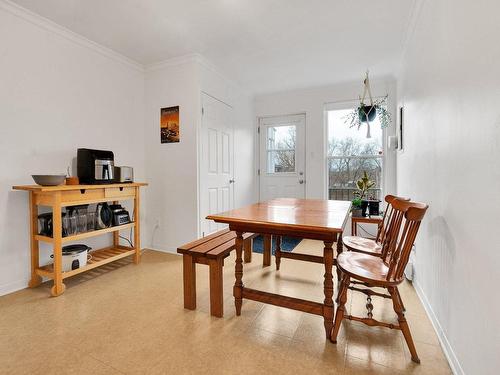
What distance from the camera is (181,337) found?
167 centimetres

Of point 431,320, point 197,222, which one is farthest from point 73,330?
point 431,320

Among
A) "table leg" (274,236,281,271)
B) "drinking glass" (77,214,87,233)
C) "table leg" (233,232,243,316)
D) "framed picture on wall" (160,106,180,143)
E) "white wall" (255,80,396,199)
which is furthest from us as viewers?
"white wall" (255,80,396,199)

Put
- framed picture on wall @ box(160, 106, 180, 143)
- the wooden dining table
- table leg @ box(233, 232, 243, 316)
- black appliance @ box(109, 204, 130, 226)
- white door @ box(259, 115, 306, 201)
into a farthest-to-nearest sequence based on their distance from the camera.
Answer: white door @ box(259, 115, 306, 201) → framed picture on wall @ box(160, 106, 180, 143) → black appliance @ box(109, 204, 130, 226) → table leg @ box(233, 232, 243, 316) → the wooden dining table

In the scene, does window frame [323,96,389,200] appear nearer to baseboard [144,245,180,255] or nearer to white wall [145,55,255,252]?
white wall [145,55,255,252]

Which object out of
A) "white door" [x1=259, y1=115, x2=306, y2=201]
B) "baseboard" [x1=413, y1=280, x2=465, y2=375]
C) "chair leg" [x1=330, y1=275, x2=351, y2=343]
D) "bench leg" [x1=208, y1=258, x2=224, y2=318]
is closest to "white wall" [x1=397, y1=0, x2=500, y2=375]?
"baseboard" [x1=413, y1=280, x2=465, y2=375]

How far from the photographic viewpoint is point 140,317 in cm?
191

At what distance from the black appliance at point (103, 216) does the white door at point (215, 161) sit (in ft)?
3.52

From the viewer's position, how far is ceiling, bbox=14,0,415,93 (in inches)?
90.1

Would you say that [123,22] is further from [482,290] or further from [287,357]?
[482,290]

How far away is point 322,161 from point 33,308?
407cm

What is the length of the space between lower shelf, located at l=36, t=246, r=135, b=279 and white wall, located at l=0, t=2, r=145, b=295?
19 cm

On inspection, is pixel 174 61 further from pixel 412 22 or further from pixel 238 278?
pixel 238 278

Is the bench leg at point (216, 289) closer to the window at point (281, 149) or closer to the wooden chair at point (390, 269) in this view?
the wooden chair at point (390, 269)

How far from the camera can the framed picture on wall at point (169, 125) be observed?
335 cm
